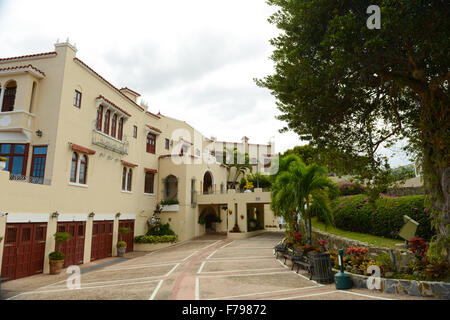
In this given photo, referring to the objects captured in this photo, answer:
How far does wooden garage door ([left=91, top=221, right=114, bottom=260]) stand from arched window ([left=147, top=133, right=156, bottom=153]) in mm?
8226

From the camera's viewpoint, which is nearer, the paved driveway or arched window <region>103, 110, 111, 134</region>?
the paved driveway

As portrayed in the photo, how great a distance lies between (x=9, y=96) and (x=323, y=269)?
60.2 ft

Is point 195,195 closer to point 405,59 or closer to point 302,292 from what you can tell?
point 302,292

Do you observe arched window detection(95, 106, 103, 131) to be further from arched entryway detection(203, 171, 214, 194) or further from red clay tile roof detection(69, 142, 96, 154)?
arched entryway detection(203, 171, 214, 194)

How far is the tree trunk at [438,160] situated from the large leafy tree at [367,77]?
1.0 inches

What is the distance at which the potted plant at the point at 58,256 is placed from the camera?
50.0 ft

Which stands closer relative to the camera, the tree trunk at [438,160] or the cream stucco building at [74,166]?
the tree trunk at [438,160]

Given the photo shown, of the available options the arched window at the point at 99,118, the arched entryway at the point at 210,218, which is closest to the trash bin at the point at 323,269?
the arched window at the point at 99,118


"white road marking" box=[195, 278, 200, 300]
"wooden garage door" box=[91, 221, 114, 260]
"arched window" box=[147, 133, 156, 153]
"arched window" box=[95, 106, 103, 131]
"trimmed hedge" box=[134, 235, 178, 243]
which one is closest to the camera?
"white road marking" box=[195, 278, 200, 300]

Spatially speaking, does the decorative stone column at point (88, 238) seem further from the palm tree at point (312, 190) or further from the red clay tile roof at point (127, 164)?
the palm tree at point (312, 190)

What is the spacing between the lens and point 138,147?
83.3 feet

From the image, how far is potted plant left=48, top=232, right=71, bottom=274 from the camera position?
15.2m

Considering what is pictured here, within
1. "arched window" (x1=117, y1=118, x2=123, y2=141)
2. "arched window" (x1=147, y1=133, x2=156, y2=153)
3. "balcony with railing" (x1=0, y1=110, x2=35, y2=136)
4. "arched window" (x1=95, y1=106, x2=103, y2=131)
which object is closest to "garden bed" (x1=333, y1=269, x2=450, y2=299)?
"balcony with railing" (x1=0, y1=110, x2=35, y2=136)
